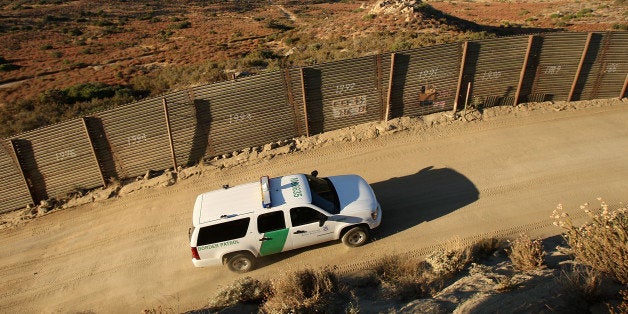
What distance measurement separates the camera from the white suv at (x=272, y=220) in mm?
8227

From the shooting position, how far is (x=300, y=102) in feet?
42.4

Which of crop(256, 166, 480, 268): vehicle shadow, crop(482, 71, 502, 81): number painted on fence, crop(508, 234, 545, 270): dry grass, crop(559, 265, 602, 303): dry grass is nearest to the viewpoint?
crop(559, 265, 602, 303): dry grass

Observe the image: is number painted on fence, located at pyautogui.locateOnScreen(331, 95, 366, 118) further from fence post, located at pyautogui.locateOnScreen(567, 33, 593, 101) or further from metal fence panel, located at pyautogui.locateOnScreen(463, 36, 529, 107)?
fence post, located at pyautogui.locateOnScreen(567, 33, 593, 101)

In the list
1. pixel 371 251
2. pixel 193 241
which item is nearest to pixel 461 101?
pixel 371 251

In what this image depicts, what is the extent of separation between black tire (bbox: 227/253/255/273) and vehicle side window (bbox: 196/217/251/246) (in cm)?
55

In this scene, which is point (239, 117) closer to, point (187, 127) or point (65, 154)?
point (187, 127)

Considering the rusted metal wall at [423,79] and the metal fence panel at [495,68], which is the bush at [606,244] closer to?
the rusted metal wall at [423,79]

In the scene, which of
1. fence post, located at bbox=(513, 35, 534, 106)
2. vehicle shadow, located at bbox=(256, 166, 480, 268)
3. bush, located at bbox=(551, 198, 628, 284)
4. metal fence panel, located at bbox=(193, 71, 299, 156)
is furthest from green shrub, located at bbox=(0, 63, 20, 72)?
bush, located at bbox=(551, 198, 628, 284)

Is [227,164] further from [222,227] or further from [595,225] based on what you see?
[595,225]

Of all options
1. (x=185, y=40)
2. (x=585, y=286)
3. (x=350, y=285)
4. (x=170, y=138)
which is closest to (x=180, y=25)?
(x=185, y=40)

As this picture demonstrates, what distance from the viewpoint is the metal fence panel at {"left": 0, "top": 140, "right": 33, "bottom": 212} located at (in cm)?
1115

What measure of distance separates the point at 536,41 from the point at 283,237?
11528 millimetres

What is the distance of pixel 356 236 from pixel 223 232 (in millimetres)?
3156

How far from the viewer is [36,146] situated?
37.2 feet
